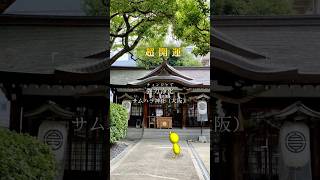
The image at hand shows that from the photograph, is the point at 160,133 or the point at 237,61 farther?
the point at 160,133

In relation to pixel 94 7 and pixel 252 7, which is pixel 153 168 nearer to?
pixel 94 7

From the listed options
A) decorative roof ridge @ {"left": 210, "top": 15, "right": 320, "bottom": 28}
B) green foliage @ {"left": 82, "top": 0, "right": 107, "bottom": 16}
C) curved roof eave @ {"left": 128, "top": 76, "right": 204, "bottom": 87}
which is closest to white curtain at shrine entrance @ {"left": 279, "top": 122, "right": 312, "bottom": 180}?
decorative roof ridge @ {"left": 210, "top": 15, "right": 320, "bottom": 28}

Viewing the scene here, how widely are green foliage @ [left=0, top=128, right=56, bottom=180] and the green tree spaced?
614cm

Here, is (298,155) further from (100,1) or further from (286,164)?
(100,1)

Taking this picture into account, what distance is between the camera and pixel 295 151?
3.93 metres

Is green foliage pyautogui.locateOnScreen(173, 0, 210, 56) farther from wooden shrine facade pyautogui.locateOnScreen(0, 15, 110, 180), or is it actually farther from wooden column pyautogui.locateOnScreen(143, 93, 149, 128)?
wooden column pyautogui.locateOnScreen(143, 93, 149, 128)

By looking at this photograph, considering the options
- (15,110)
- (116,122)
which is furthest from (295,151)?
(116,122)

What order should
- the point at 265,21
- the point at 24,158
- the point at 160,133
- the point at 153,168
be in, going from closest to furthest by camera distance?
1. the point at 24,158
2. the point at 265,21
3. the point at 153,168
4. the point at 160,133

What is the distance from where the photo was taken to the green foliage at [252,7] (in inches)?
151

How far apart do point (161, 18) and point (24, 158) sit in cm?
859

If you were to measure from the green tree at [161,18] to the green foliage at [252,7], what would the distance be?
19.5ft

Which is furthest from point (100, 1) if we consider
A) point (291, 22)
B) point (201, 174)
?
point (201, 174)

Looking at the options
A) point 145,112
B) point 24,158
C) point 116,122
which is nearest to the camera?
point 24,158

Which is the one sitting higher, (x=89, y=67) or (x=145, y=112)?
(x=89, y=67)
